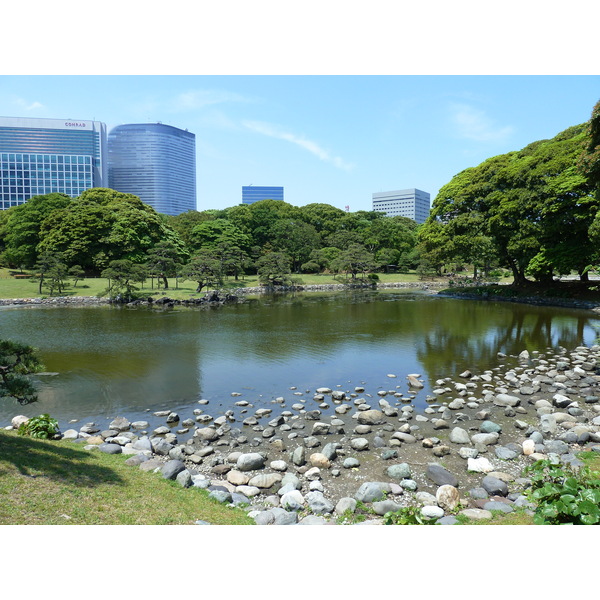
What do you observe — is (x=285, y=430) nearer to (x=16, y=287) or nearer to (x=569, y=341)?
(x=569, y=341)

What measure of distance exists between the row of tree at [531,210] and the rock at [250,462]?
15.5 metres

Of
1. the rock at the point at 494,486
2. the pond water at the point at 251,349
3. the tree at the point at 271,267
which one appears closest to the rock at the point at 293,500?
the rock at the point at 494,486

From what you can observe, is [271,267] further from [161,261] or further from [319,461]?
[319,461]

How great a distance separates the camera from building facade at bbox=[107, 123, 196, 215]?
133 metres

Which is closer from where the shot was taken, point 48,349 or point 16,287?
point 48,349

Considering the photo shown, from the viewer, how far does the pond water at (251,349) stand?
32.0 ft

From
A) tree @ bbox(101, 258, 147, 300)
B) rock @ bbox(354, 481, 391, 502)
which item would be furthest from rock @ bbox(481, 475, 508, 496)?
tree @ bbox(101, 258, 147, 300)

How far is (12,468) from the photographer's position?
4.41m

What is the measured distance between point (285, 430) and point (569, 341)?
12.5 metres

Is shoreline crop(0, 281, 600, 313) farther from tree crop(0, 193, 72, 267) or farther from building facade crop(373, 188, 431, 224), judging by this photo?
building facade crop(373, 188, 431, 224)

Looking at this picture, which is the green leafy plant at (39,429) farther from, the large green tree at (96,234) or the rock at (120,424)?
the large green tree at (96,234)

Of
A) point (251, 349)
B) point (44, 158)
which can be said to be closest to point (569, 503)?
point (251, 349)

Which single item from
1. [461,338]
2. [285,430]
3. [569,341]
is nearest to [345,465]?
[285,430]

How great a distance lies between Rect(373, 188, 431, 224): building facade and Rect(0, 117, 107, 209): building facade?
9646 cm
